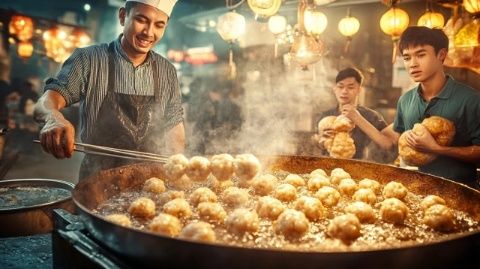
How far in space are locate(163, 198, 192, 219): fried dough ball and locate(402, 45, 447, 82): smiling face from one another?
357cm

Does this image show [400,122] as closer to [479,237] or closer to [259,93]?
[479,237]

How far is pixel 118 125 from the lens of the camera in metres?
4.09

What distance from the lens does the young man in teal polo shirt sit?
425cm

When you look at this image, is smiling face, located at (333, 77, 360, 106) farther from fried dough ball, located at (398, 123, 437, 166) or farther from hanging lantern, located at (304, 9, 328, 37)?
fried dough ball, located at (398, 123, 437, 166)

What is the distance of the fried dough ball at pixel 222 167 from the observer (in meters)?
3.25

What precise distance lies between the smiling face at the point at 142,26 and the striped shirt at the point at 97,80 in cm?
30

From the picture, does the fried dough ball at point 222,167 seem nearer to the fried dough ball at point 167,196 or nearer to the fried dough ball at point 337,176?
the fried dough ball at point 167,196

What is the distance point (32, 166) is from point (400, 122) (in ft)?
40.6

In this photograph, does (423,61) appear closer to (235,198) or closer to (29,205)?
(235,198)

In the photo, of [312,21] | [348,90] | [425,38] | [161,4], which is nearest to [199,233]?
[161,4]

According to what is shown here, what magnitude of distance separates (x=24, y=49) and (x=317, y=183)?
779 inches

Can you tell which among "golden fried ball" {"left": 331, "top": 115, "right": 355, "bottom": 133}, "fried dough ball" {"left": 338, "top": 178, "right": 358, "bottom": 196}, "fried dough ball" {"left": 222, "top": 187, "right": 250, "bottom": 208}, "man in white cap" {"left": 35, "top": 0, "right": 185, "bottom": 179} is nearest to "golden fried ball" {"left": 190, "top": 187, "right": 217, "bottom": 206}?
"fried dough ball" {"left": 222, "top": 187, "right": 250, "bottom": 208}

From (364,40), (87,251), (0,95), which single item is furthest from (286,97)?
(0,95)

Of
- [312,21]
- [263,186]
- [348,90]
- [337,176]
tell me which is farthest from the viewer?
[348,90]
